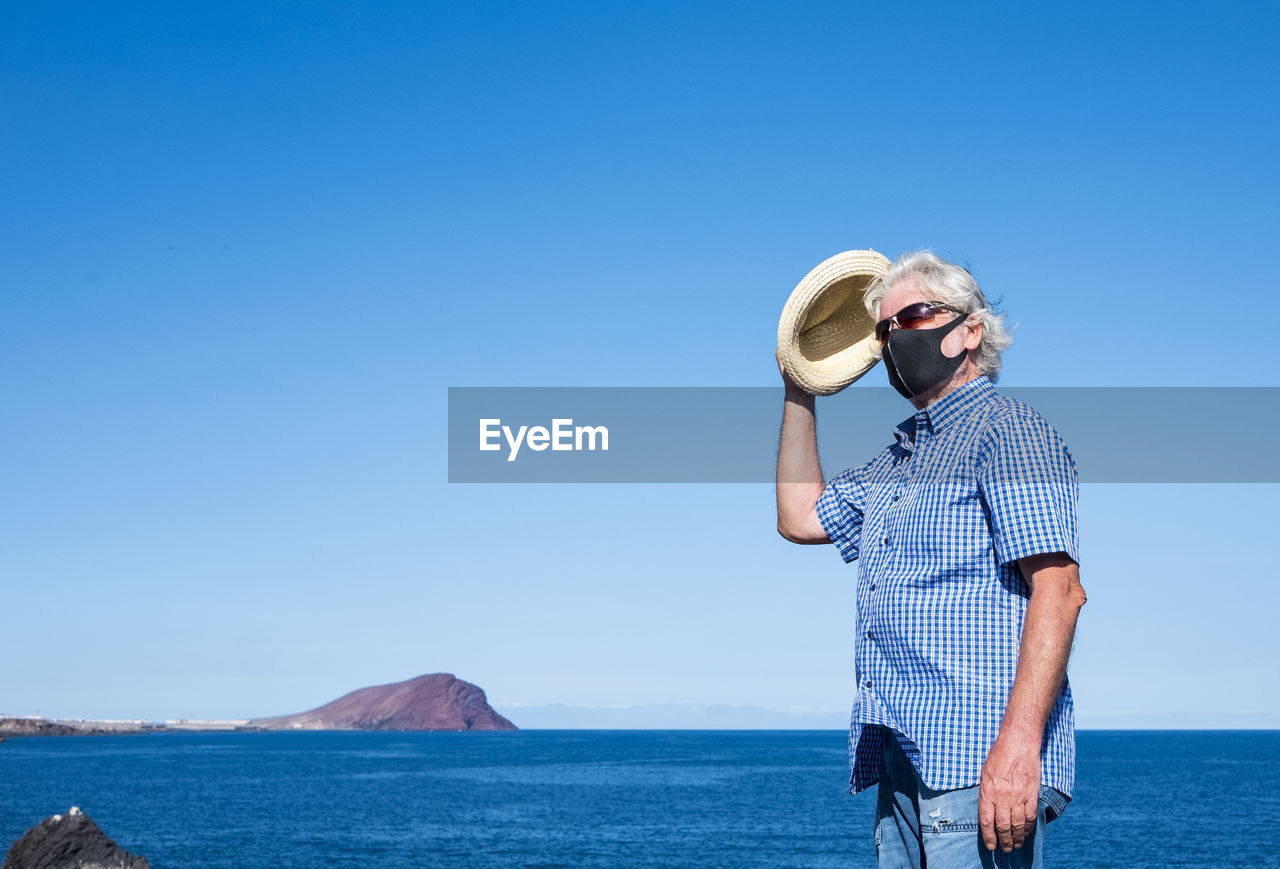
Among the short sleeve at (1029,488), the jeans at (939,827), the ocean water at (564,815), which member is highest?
the short sleeve at (1029,488)

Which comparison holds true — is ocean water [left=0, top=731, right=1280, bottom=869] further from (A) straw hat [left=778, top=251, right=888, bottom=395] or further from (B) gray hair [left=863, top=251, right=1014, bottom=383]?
(B) gray hair [left=863, top=251, right=1014, bottom=383]

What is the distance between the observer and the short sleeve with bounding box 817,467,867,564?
328cm

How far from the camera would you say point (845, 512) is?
3295 millimetres

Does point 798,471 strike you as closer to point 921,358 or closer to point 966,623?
point 921,358

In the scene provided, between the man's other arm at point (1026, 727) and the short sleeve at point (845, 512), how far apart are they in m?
0.84

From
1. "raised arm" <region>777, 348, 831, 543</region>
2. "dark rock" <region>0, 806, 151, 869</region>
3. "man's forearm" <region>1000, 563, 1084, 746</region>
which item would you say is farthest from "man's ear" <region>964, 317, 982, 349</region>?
"dark rock" <region>0, 806, 151, 869</region>

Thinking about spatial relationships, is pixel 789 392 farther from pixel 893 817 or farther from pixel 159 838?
pixel 159 838

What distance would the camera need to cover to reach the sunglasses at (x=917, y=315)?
2.98 m

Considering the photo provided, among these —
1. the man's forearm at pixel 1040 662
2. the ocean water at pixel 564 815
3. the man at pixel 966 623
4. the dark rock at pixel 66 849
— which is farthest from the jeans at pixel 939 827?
the ocean water at pixel 564 815

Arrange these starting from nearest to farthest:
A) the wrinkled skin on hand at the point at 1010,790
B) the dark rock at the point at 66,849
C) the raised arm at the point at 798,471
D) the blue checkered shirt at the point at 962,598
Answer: the wrinkled skin on hand at the point at 1010,790 < the blue checkered shirt at the point at 962,598 < the raised arm at the point at 798,471 < the dark rock at the point at 66,849

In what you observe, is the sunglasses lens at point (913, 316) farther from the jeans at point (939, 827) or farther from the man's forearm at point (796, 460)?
the jeans at point (939, 827)

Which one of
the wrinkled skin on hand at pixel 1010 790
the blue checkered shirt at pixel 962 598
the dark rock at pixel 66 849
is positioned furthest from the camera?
the dark rock at pixel 66 849

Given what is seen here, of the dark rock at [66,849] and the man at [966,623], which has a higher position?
the man at [966,623]

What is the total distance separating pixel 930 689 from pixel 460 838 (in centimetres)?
5813
